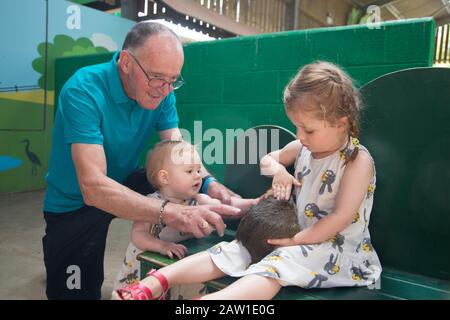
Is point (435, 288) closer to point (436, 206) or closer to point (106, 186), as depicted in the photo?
point (436, 206)

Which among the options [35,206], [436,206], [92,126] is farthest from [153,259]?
[35,206]

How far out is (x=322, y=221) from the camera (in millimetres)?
1254

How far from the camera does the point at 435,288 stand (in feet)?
4.10

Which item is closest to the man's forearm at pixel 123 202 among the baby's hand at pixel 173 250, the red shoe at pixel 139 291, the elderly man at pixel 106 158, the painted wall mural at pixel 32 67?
the elderly man at pixel 106 158

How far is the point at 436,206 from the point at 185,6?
4.97m

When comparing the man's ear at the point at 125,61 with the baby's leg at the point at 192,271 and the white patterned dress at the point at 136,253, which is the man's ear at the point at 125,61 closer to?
the white patterned dress at the point at 136,253

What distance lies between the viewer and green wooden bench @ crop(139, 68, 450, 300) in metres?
1.36

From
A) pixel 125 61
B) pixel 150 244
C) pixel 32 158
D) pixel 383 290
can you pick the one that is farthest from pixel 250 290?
pixel 32 158

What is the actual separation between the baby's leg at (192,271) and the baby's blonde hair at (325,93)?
581 mm

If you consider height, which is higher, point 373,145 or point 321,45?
point 321,45

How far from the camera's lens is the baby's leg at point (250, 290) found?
3.50 feet

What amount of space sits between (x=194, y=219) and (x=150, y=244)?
243 millimetres
